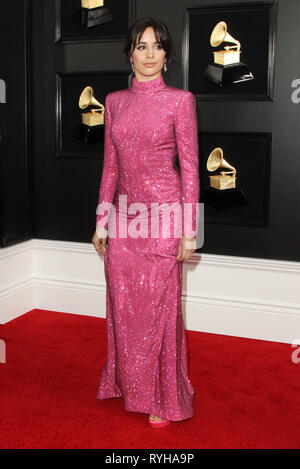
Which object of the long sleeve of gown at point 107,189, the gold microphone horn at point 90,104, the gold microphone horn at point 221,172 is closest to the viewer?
the long sleeve of gown at point 107,189

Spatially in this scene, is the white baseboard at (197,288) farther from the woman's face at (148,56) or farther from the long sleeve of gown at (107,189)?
the woman's face at (148,56)

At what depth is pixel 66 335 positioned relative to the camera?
11.8 ft

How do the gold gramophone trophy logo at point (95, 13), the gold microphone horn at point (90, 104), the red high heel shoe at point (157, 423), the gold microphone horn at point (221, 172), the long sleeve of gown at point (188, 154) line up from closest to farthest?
the long sleeve of gown at point (188, 154)
the red high heel shoe at point (157, 423)
the gold microphone horn at point (221, 172)
the gold gramophone trophy logo at point (95, 13)
the gold microphone horn at point (90, 104)

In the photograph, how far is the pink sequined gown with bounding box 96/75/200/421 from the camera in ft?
7.77

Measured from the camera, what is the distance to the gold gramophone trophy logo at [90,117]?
367 cm

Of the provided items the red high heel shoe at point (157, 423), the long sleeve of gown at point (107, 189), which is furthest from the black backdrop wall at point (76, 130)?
the red high heel shoe at point (157, 423)

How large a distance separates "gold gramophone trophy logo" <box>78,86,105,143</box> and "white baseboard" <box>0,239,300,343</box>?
2.51ft

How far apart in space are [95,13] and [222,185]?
1360 millimetres

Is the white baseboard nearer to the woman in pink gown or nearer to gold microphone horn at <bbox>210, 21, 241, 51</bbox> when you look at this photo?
the woman in pink gown

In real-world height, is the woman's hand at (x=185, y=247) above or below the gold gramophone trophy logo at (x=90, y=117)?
below

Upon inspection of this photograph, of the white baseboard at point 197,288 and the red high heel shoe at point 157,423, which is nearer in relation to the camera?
the red high heel shoe at point 157,423
